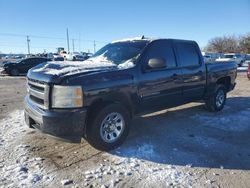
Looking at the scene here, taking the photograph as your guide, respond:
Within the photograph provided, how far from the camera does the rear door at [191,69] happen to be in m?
6.26

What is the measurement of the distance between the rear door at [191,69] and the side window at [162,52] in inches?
9.7

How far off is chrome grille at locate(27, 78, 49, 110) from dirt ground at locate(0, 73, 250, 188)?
860mm

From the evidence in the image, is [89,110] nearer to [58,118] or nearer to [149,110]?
[58,118]

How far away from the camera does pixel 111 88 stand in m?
4.65

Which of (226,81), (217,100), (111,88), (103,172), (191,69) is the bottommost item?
(103,172)

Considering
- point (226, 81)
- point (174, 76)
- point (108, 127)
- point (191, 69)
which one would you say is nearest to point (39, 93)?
point (108, 127)

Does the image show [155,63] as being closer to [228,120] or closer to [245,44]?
[228,120]

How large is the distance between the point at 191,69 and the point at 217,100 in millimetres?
1781

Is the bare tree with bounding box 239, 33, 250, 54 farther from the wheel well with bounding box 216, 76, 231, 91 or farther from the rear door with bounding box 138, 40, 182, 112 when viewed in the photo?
the rear door with bounding box 138, 40, 182, 112

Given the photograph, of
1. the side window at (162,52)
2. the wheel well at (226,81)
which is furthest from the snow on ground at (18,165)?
the wheel well at (226,81)

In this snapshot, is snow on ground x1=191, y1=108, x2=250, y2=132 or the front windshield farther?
snow on ground x1=191, y1=108, x2=250, y2=132

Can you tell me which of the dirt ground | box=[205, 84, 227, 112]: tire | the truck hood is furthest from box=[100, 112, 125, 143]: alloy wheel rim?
box=[205, 84, 227, 112]: tire

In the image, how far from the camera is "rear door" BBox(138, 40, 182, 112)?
5.25 m

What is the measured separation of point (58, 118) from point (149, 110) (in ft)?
6.79
